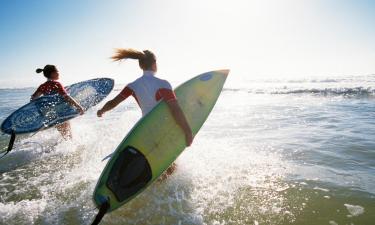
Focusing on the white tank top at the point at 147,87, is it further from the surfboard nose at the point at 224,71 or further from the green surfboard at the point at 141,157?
the surfboard nose at the point at 224,71

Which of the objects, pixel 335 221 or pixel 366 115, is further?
pixel 366 115

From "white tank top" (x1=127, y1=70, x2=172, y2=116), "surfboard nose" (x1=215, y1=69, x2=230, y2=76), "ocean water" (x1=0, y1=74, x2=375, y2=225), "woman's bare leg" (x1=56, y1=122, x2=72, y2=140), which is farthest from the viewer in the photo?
"woman's bare leg" (x1=56, y1=122, x2=72, y2=140)

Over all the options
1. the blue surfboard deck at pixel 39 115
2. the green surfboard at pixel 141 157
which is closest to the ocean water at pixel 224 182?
the green surfboard at pixel 141 157

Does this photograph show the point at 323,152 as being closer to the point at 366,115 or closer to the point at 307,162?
the point at 307,162

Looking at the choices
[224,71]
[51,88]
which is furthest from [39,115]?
[224,71]

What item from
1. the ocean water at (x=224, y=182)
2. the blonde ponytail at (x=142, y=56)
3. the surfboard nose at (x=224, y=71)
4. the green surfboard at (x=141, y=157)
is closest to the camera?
the green surfboard at (x=141, y=157)

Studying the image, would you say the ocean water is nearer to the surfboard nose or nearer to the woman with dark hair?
the woman with dark hair

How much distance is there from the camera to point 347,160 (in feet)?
19.3

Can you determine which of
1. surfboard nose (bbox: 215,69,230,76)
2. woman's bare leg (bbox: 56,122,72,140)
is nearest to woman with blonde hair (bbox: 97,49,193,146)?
surfboard nose (bbox: 215,69,230,76)

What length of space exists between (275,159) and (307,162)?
599mm

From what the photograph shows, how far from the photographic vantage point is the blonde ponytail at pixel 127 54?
4291mm

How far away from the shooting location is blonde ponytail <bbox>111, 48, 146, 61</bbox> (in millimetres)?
4291

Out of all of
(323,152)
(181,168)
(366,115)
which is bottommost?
(366,115)

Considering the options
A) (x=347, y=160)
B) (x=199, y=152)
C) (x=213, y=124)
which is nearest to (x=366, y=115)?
(x=213, y=124)
